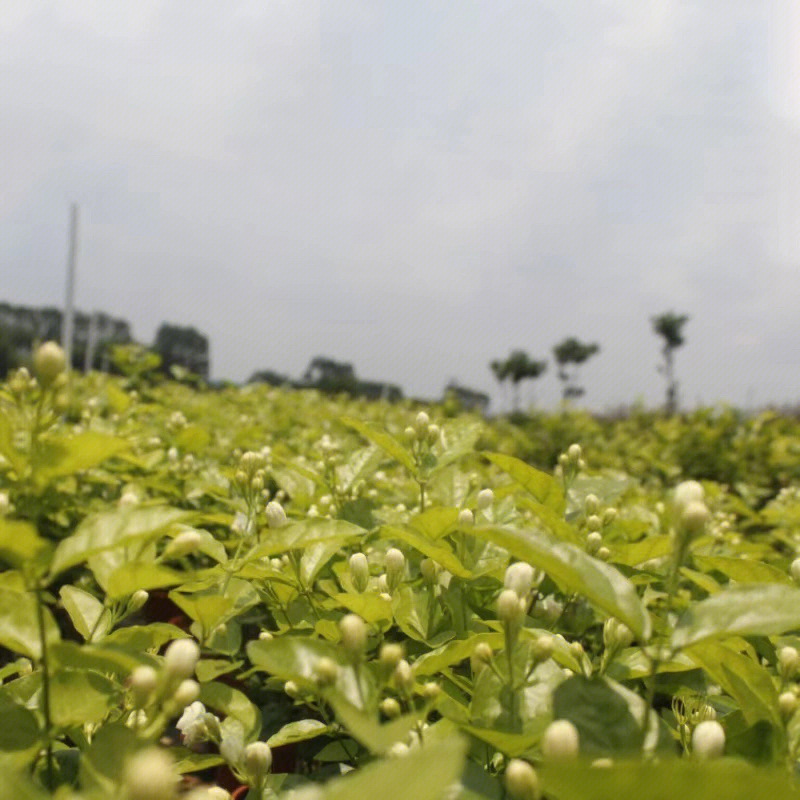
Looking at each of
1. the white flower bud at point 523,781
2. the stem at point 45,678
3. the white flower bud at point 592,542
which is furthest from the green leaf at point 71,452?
the white flower bud at point 592,542

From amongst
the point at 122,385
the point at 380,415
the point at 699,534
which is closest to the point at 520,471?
the point at 699,534

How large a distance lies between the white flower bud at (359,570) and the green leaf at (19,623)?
0.43 meters

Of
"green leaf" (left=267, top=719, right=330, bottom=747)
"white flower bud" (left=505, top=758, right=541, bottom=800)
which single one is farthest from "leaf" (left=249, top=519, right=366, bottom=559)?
"white flower bud" (left=505, top=758, right=541, bottom=800)

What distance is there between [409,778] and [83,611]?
0.74 metres

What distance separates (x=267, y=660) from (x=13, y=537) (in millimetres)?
258

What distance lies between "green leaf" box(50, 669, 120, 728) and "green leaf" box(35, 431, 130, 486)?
0.21 metres

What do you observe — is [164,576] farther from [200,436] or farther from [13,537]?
[200,436]

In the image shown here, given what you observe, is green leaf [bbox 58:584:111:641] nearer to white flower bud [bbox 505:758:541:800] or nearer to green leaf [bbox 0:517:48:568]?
green leaf [bbox 0:517:48:568]

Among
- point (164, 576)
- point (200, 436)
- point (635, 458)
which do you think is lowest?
point (635, 458)

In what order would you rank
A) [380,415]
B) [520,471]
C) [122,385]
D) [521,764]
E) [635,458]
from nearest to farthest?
[521,764]
[520,471]
[122,385]
[635,458]
[380,415]

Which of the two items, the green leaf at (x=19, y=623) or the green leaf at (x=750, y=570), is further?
the green leaf at (x=750, y=570)

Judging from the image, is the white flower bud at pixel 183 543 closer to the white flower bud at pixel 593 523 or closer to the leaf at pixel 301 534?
the leaf at pixel 301 534

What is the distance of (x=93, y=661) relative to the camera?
0.71 meters

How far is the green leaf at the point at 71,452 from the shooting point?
0.67 metres
